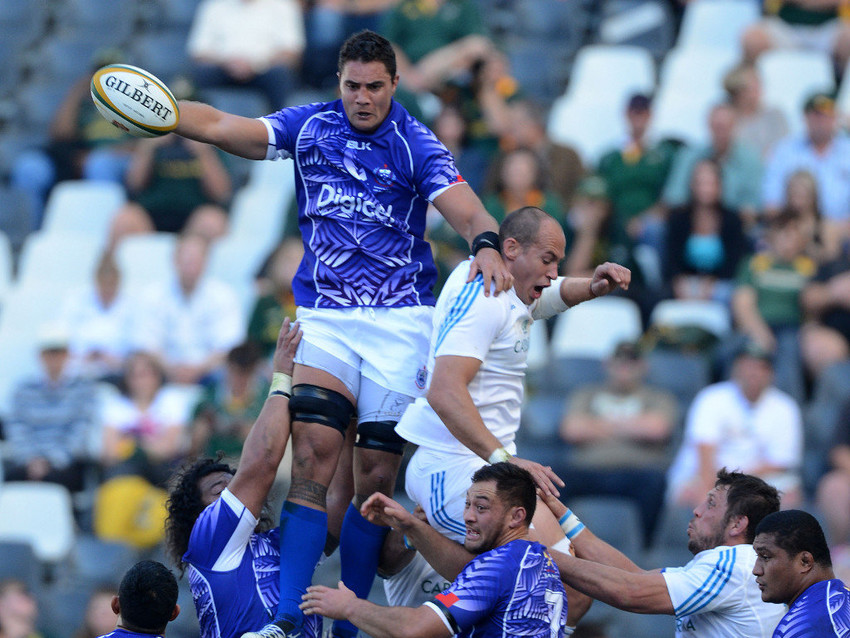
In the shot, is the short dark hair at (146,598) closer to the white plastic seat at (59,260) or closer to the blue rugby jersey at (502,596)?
the blue rugby jersey at (502,596)

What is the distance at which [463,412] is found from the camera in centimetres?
575

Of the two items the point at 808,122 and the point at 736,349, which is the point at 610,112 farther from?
the point at 736,349

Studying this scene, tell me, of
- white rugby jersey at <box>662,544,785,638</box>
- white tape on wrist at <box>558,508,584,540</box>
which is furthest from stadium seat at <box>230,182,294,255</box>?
white rugby jersey at <box>662,544,785,638</box>

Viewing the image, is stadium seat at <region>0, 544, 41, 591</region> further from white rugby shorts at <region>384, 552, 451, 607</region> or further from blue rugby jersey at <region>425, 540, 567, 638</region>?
blue rugby jersey at <region>425, 540, 567, 638</region>

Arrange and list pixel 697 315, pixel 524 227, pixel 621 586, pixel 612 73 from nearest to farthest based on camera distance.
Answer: pixel 621 586 < pixel 524 227 < pixel 697 315 < pixel 612 73

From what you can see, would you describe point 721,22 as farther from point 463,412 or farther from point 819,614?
point 819,614

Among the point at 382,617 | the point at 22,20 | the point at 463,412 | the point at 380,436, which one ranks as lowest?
the point at 382,617

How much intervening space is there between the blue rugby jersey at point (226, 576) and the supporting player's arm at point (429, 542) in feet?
1.80

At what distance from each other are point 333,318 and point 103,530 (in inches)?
191

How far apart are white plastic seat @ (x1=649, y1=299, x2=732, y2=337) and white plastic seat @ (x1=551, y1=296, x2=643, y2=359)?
244mm

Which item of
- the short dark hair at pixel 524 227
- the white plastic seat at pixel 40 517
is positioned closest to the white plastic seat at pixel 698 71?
the white plastic seat at pixel 40 517

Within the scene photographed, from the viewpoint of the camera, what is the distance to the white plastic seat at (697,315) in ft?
36.2

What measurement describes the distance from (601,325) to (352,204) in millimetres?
5531

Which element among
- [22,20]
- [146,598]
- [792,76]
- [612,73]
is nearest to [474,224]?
[146,598]
